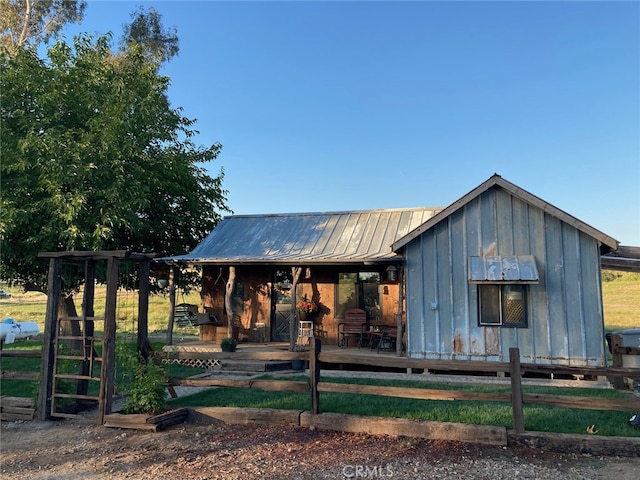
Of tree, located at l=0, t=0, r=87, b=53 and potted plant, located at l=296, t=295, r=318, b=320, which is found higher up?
tree, located at l=0, t=0, r=87, b=53

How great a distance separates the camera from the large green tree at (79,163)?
39.9 ft

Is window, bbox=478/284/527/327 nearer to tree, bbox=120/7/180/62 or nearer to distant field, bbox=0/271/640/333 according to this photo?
distant field, bbox=0/271/640/333

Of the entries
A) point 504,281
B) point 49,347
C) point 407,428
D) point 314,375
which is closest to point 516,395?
point 407,428

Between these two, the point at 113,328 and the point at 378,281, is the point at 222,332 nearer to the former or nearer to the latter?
the point at 378,281

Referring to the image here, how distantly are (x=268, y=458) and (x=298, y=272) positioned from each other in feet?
23.8

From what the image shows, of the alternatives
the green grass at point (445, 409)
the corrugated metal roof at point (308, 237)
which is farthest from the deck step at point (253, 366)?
the corrugated metal roof at point (308, 237)

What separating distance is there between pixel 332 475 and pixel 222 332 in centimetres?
1040

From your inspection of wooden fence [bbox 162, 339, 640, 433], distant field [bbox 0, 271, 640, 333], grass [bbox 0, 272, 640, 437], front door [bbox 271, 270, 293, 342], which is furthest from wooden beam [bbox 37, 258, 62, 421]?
distant field [bbox 0, 271, 640, 333]

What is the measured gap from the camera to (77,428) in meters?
6.59

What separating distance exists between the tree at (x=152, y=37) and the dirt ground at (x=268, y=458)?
814 inches

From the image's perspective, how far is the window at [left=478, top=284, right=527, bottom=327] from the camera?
10430 mm

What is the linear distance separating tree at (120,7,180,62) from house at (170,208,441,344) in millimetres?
12206

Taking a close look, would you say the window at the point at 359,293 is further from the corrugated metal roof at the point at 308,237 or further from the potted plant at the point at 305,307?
the corrugated metal roof at the point at 308,237

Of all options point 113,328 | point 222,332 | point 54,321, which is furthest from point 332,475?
point 222,332
